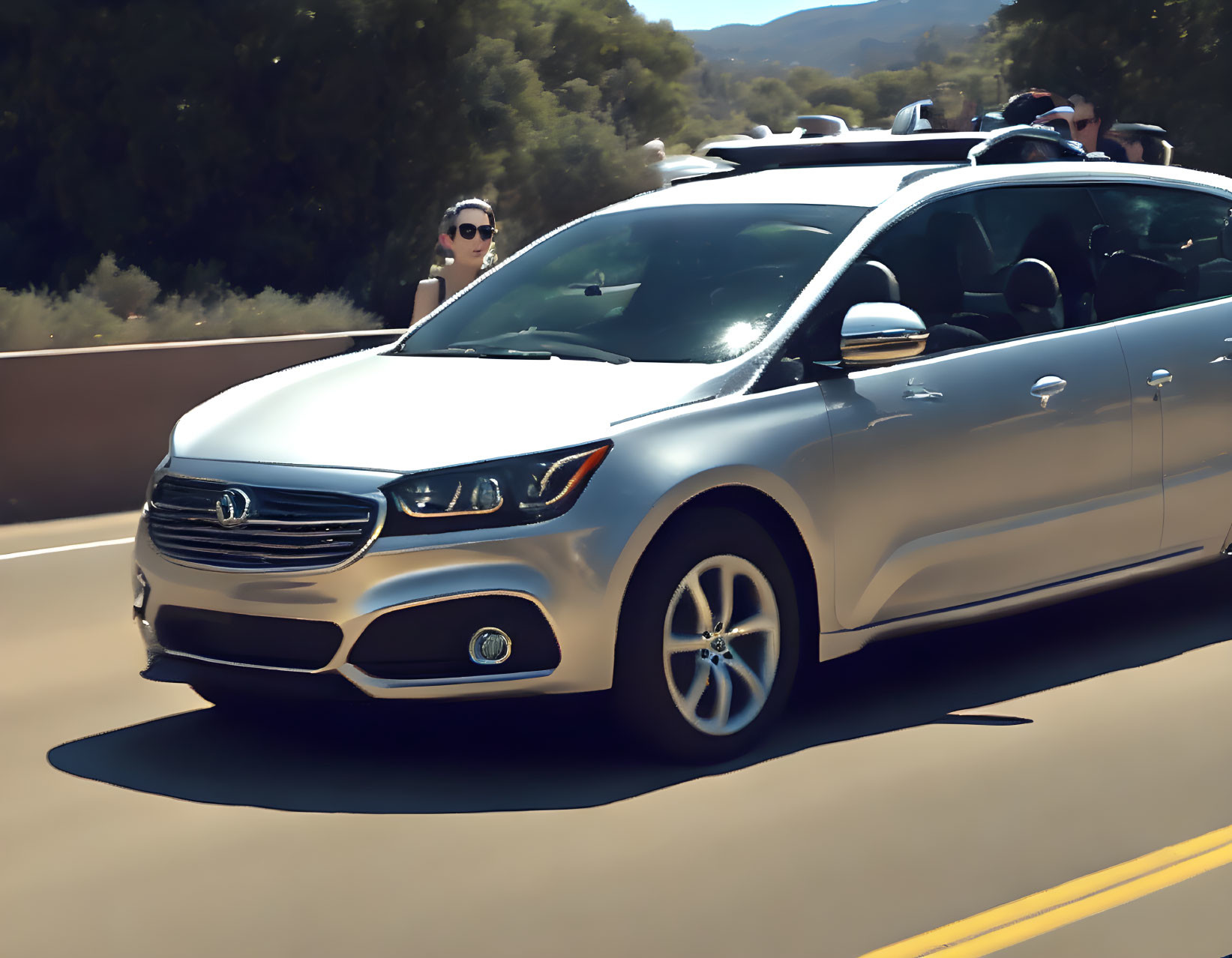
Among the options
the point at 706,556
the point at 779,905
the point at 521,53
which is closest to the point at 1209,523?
the point at 706,556

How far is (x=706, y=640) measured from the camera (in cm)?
540

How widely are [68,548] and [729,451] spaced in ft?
18.4

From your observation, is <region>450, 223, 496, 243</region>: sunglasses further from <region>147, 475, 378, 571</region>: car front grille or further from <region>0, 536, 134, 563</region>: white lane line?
<region>147, 475, 378, 571</region>: car front grille

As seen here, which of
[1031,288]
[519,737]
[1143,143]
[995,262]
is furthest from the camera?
[1143,143]

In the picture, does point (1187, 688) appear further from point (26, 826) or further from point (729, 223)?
point (26, 826)

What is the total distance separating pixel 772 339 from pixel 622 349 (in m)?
0.50

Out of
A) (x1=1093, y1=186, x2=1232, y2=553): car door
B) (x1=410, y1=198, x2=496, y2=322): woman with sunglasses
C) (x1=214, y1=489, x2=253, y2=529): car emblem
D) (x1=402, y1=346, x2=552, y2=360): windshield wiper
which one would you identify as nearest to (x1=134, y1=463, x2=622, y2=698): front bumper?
(x1=214, y1=489, x2=253, y2=529): car emblem

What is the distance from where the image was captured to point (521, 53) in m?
40.6

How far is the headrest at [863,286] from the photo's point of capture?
233 inches

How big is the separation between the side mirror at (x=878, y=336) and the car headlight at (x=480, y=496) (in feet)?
3.70

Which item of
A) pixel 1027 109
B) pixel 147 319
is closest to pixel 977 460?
pixel 1027 109

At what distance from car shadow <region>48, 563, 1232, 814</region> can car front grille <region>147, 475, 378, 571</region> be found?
0.50m

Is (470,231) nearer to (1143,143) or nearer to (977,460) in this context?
(977,460)

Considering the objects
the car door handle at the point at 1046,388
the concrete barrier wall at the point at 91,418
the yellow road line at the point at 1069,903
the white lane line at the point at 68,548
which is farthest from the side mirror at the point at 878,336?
the concrete barrier wall at the point at 91,418
